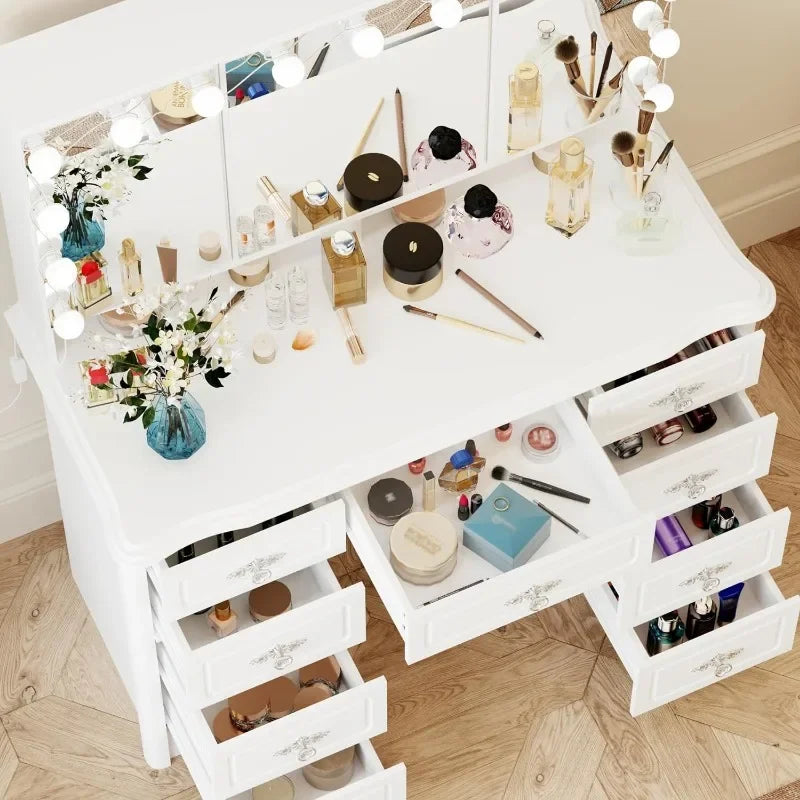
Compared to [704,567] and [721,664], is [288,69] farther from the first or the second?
[721,664]

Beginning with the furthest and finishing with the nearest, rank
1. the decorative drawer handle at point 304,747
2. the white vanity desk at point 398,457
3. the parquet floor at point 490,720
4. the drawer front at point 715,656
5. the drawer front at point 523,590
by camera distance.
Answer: the parquet floor at point 490,720 → the drawer front at point 715,656 → the decorative drawer handle at point 304,747 → the drawer front at point 523,590 → the white vanity desk at point 398,457

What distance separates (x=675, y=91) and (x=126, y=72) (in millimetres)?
1416

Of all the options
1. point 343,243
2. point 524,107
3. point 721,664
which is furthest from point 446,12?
point 721,664

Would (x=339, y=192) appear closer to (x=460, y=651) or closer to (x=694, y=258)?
(x=694, y=258)

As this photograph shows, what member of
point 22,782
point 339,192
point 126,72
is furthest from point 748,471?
point 22,782

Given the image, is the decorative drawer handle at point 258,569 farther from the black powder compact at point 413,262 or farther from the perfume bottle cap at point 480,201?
the perfume bottle cap at point 480,201

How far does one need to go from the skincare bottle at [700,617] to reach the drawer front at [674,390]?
390 millimetres

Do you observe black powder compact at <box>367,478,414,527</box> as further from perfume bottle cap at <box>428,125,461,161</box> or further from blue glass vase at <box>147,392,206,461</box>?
perfume bottle cap at <box>428,125,461,161</box>

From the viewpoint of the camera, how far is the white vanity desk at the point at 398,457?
2.32 meters

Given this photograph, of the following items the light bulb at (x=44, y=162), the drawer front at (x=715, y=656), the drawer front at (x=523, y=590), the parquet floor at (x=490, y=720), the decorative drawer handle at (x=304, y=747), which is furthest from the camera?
the parquet floor at (x=490, y=720)

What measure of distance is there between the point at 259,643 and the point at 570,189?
33.4 inches

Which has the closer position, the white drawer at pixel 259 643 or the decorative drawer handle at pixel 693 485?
the white drawer at pixel 259 643

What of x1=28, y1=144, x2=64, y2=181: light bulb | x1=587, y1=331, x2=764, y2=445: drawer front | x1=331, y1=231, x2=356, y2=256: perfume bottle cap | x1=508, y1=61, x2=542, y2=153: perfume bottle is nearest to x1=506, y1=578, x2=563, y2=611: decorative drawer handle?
x1=587, y1=331, x2=764, y2=445: drawer front

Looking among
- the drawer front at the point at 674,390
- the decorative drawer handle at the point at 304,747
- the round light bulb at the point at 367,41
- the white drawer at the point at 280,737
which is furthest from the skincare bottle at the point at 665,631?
the round light bulb at the point at 367,41
